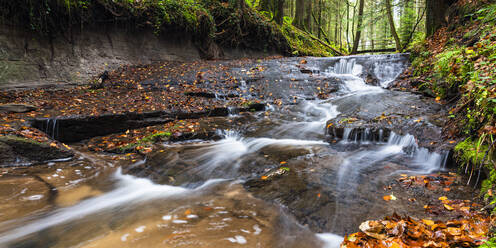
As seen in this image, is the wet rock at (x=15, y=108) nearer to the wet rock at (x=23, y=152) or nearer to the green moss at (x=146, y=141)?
the wet rock at (x=23, y=152)

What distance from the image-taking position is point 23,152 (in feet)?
13.6

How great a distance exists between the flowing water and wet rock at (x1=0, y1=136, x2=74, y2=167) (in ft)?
0.91

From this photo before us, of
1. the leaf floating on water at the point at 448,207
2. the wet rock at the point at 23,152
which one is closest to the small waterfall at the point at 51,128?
the wet rock at the point at 23,152

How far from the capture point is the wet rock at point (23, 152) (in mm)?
3988

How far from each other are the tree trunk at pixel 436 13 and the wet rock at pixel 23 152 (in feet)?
36.8

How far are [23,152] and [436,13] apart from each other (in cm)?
1178

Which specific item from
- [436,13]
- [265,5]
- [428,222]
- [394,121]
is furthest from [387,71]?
[265,5]

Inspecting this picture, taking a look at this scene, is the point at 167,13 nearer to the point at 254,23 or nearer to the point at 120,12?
the point at 120,12

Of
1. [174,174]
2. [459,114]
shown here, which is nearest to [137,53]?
[174,174]

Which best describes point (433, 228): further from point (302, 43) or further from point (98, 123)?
point (302, 43)

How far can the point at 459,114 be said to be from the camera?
3938 mm

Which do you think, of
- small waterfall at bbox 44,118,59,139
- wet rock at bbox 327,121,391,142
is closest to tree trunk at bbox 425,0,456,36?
wet rock at bbox 327,121,391,142

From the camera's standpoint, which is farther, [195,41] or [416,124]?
[195,41]

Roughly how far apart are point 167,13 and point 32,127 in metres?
7.32
